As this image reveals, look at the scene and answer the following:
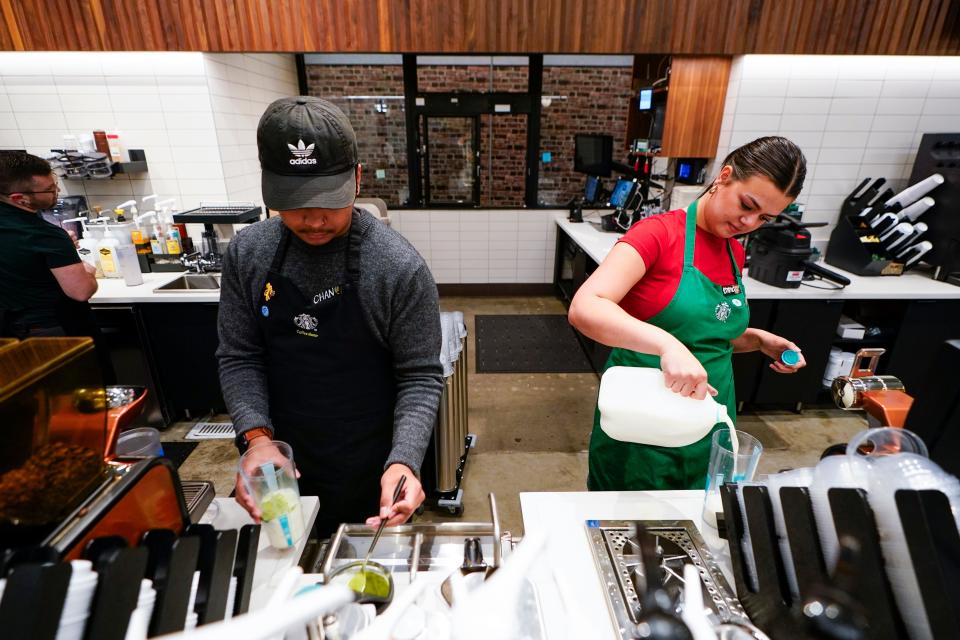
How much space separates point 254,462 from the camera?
91cm

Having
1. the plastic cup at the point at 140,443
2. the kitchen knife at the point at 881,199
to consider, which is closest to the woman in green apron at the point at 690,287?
the plastic cup at the point at 140,443

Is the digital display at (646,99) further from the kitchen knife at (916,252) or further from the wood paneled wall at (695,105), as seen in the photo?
the kitchen knife at (916,252)

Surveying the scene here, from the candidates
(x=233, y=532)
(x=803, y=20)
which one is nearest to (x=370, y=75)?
(x=803, y=20)

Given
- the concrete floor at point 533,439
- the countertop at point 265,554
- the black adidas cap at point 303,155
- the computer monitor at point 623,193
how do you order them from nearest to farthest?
the countertop at point 265,554, the black adidas cap at point 303,155, the concrete floor at point 533,439, the computer monitor at point 623,193

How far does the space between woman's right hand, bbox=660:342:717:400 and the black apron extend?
71 cm

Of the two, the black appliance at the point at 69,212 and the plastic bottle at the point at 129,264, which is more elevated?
the black appliance at the point at 69,212

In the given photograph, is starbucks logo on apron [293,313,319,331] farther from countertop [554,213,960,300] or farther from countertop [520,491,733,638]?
countertop [554,213,960,300]

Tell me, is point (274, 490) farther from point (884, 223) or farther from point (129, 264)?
point (884, 223)

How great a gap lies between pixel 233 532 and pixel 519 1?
389cm

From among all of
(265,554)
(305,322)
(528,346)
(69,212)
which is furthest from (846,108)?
(69,212)

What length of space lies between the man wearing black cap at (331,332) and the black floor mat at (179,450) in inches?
74.1

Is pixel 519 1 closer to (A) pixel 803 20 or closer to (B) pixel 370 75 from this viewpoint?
(A) pixel 803 20

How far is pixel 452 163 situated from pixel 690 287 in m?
5.03

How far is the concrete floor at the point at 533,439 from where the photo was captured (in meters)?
2.48
